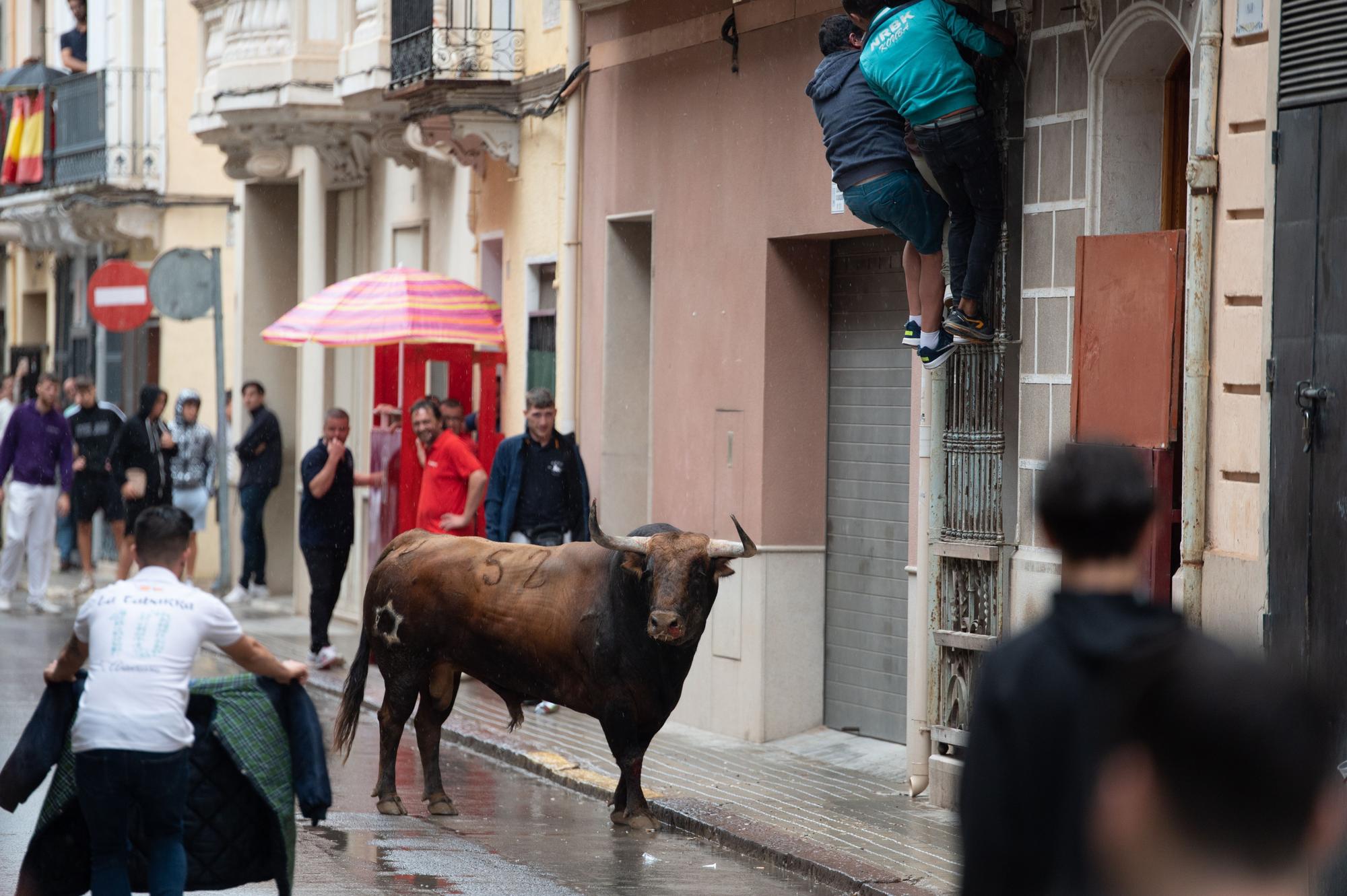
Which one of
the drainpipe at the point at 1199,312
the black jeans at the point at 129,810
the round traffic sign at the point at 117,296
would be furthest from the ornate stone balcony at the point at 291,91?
the black jeans at the point at 129,810

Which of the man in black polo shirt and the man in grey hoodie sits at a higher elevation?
the man in grey hoodie

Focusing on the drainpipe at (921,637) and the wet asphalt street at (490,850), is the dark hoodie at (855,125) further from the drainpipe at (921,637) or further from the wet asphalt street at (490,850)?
the wet asphalt street at (490,850)

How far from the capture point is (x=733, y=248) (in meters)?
14.1

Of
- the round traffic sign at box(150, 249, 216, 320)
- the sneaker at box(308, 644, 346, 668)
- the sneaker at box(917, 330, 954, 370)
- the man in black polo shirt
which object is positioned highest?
the round traffic sign at box(150, 249, 216, 320)

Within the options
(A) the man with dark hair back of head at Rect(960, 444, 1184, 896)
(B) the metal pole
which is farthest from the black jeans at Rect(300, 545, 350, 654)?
(A) the man with dark hair back of head at Rect(960, 444, 1184, 896)

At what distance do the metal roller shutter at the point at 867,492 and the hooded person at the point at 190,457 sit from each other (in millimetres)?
9769

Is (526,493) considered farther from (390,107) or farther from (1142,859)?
(1142,859)

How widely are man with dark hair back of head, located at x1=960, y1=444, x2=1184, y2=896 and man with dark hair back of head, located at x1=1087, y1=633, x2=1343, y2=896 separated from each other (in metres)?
0.07

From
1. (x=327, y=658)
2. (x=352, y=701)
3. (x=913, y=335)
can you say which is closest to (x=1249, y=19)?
(x=913, y=335)

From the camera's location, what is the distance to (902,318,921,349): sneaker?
1105 cm

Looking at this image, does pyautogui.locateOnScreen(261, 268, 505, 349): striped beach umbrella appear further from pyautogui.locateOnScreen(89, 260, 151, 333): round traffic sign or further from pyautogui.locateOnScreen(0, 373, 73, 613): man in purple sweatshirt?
pyautogui.locateOnScreen(0, 373, 73, 613): man in purple sweatshirt

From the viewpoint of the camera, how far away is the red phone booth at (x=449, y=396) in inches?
681

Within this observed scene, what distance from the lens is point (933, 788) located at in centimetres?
1120

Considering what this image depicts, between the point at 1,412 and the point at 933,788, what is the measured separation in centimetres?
1842
